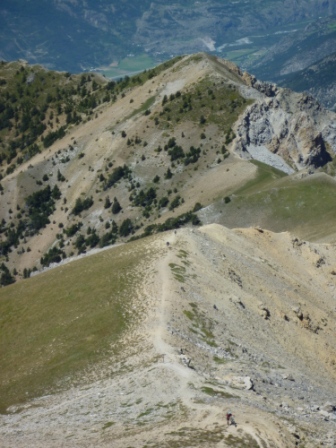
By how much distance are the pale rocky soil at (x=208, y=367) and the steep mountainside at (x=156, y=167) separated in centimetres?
6195

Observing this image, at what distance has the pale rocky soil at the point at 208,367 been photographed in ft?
125

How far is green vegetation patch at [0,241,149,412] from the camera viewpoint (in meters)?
50.8

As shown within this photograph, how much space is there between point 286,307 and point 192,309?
1509 centimetres

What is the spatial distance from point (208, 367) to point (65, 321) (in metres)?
15.3

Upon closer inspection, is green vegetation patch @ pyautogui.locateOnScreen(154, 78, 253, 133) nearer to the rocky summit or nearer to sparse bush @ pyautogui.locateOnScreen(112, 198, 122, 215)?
sparse bush @ pyautogui.locateOnScreen(112, 198, 122, 215)

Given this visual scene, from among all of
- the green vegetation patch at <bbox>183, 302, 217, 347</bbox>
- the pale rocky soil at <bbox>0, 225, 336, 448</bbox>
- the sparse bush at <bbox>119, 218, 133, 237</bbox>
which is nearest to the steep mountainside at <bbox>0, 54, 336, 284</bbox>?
the sparse bush at <bbox>119, 218, 133, 237</bbox>

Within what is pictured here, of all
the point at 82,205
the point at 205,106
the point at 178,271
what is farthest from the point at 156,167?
the point at 178,271

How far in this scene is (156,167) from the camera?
167 m

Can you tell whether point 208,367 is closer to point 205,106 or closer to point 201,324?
point 201,324

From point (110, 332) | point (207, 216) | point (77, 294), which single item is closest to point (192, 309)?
point (110, 332)

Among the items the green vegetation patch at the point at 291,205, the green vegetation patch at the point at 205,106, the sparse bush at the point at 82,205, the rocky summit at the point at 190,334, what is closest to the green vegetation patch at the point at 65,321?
the rocky summit at the point at 190,334

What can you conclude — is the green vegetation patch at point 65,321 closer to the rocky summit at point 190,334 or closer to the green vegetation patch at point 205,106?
the rocky summit at point 190,334

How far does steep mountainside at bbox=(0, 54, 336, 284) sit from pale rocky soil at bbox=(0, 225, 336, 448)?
6195cm

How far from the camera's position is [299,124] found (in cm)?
18375
